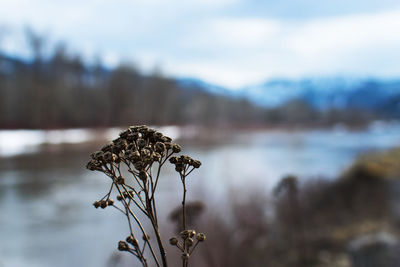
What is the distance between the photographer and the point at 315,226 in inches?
250

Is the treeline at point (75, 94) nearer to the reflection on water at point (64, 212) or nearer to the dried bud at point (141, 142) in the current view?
the reflection on water at point (64, 212)

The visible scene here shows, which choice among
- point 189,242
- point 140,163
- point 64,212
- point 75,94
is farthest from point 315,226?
point 75,94

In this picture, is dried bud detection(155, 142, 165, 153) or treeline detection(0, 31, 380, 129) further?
treeline detection(0, 31, 380, 129)

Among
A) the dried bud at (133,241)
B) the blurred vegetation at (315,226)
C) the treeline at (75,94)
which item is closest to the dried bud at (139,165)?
the dried bud at (133,241)

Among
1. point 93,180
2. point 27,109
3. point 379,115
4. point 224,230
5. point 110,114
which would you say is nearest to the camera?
point 224,230

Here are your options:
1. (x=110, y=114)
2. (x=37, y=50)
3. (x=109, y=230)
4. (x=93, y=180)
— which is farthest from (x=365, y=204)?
(x=37, y=50)

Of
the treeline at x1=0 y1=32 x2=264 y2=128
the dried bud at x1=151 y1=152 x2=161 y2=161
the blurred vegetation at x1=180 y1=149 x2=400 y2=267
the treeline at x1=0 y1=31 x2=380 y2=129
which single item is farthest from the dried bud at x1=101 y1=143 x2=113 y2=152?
the treeline at x1=0 y1=31 x2=380 y2=129

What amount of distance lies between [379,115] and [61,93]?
61287 millimetres

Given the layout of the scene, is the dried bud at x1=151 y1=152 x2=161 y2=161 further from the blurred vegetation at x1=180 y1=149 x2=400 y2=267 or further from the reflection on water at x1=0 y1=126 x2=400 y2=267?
the reflection on water at x1=0 y1=126 x2=400 y2=267

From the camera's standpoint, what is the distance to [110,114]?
26922mm

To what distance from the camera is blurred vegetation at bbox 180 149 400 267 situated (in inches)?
171

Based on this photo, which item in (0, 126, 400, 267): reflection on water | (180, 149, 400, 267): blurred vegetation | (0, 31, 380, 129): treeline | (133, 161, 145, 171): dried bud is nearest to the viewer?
(133, 161, 145, 171): dried bud

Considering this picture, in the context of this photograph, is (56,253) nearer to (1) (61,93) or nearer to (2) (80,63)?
(1) (61,93)

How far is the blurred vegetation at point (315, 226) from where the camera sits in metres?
4.33
